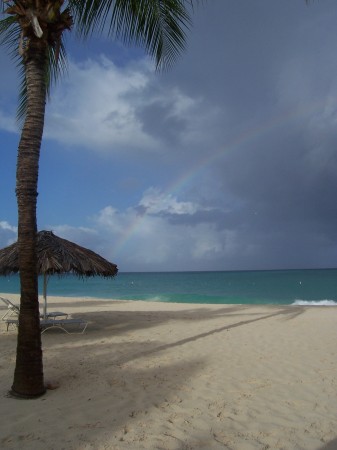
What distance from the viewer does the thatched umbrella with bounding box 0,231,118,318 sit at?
838cm

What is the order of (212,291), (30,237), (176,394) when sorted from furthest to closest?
(212,291) → (176,394) → (30,237)

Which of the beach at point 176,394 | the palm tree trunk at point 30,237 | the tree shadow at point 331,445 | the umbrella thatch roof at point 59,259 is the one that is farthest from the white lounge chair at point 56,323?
the tree shadow at point 331,445

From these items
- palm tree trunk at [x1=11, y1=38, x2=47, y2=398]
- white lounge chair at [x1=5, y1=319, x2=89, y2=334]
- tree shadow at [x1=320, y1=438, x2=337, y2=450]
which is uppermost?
palm tree trunk at [x1=11, y1=38, x2=47, y2=398]

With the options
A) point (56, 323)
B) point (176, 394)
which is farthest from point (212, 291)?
point (176, 394)

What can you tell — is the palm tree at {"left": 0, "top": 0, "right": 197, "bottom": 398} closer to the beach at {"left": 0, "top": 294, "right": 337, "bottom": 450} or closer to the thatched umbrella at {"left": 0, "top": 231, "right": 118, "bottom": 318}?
the beach at {"left": 0, "top": 294, "right": 337, "bottom": 450}

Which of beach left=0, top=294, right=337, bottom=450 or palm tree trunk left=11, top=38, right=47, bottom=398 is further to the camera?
palm tree trunk left=11, top=38, right=47, bottom=398

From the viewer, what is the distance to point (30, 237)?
4.36 metres

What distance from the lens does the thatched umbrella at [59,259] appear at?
8376mm

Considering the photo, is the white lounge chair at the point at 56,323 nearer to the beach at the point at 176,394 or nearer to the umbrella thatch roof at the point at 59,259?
the beach at the point at 176,394

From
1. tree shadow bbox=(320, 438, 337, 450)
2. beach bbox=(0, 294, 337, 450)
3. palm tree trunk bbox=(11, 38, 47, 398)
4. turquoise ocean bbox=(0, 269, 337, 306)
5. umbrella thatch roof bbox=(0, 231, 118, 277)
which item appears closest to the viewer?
tree shadow bbox=(320, 438, 337, 450)

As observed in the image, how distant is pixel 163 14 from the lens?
18.6 feet

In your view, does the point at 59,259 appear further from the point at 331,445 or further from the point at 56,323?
the point at 331,445

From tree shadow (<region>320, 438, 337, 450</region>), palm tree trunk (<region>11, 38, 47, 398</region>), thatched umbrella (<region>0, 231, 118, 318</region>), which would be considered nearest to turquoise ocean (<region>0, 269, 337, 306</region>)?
thatched umbrella (<region>0, 231, 118, 318</region>)

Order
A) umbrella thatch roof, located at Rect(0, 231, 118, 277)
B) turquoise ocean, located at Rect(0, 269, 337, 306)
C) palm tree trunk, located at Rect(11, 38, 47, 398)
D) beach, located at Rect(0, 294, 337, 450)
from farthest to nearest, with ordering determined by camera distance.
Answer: turquoise ocean, located at Rect(0, 269, 337, 306), umbrella thatch roof, located at Rect(0, 231, 118, 277), palm tree trunk, located at Rect(11, 38, 47, 398), beach, located at Rect(0, 294, 337, 450)
